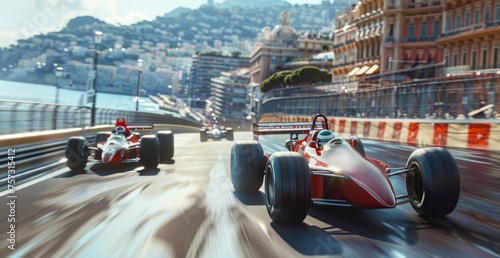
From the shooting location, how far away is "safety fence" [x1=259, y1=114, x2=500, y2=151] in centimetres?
1727

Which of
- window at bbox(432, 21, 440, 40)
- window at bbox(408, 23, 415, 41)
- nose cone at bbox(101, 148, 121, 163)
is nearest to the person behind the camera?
nose cone at bbox(101, 148, 121, 163)

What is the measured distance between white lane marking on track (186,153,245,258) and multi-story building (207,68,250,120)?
5761 inches

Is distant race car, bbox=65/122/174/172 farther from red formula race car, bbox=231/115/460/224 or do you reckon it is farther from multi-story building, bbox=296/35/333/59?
multi-story building, bbox=296/35/333/59

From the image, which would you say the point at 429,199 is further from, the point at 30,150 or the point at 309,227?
the point at 30,150

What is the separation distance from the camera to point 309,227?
559 cm

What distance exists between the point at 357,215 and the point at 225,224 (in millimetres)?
1679

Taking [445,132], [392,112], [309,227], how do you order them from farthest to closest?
[392,112] → [445,132] → [309,227]

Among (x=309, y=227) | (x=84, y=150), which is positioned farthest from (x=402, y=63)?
(x=309, y=227)

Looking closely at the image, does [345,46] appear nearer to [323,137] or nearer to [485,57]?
[485,57]

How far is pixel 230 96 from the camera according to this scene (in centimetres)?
16575

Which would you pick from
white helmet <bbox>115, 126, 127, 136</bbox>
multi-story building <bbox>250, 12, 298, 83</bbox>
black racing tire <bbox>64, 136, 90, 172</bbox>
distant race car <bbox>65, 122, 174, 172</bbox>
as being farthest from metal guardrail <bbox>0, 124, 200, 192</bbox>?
multi-story building <bbox>250, 12, 298, 83</bbox>

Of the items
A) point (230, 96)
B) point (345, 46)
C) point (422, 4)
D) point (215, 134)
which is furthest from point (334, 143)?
point (230, 96)

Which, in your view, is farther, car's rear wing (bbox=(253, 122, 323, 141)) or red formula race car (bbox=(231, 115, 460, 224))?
car's rear wing (bbox=(253, 122, 323, 141))

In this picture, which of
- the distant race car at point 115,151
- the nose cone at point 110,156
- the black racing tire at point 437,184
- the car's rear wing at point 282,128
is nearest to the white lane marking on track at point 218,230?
the car's rear wing at point 282,128
